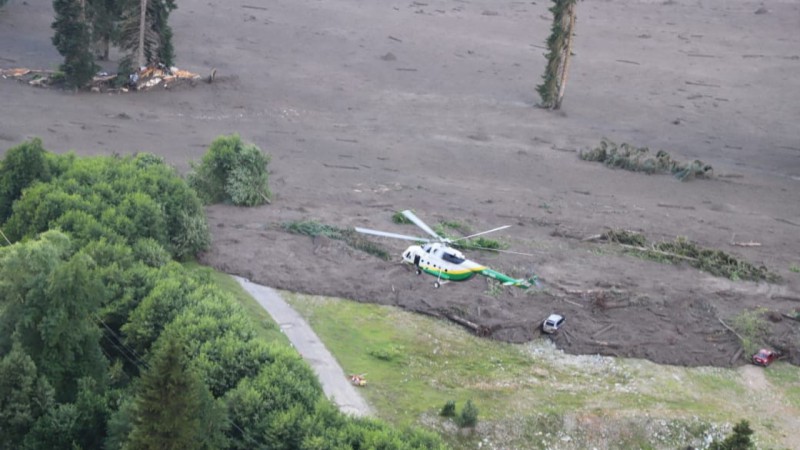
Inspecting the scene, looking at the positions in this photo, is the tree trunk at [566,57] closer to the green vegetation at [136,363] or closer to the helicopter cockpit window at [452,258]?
the helicopter cockpit window at [452,258]

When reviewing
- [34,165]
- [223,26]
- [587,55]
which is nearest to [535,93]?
[587,55]

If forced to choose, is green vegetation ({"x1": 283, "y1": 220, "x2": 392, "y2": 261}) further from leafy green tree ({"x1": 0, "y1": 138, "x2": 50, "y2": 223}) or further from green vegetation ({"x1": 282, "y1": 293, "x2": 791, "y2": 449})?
leafy green tree ({"x1": 0, "y1": 138, "x2": 50, "y2": 223})

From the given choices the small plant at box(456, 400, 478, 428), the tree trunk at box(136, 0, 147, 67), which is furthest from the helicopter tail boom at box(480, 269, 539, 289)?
the tree trunk at box(136, 0, 147, 67)

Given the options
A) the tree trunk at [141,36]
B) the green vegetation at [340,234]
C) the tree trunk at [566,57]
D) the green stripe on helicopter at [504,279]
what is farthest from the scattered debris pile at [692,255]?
the tree trunk at [141,36]

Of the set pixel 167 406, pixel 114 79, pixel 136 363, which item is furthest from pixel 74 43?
pixel 167 406

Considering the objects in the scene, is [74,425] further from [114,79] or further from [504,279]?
[114,79]

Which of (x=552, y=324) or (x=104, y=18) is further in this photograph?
(x=104, y=18)
